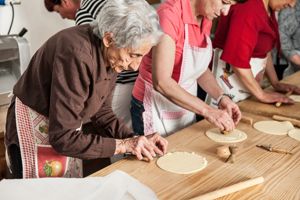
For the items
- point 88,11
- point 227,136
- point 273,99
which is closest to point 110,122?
point 227,136

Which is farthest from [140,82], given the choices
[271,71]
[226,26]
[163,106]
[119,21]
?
[271,71]

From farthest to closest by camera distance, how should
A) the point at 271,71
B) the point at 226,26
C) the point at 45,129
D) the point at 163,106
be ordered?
the point at 271,71, the point at 226,26, the point at 163,106, the point at 45,129

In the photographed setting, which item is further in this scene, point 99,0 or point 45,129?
point 99,0

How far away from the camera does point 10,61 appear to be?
6.55 feet

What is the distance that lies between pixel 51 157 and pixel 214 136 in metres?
0.62

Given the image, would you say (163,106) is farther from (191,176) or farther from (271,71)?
(271,71)

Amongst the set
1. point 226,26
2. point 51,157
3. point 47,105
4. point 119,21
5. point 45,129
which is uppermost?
point 119,21

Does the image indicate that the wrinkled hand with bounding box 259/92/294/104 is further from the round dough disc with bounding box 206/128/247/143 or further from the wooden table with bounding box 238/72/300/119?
the round dough disc with bounding box 206/128/247/143

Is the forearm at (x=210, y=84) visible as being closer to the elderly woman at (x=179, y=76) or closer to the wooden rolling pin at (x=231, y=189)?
the elderly woman at (x=179, y=76)

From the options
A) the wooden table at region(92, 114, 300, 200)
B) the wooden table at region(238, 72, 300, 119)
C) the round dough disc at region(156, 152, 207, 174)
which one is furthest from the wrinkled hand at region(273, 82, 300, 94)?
the round dough disc at region(156, 152, 207, 174)

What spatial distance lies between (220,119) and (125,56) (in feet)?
1.74

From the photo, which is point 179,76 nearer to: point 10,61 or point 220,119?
point 220,119

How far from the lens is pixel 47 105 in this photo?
1159 mm

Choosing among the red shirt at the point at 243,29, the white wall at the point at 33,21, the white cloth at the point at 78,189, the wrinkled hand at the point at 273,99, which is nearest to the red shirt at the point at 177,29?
the red shirt at the point at 243,29
